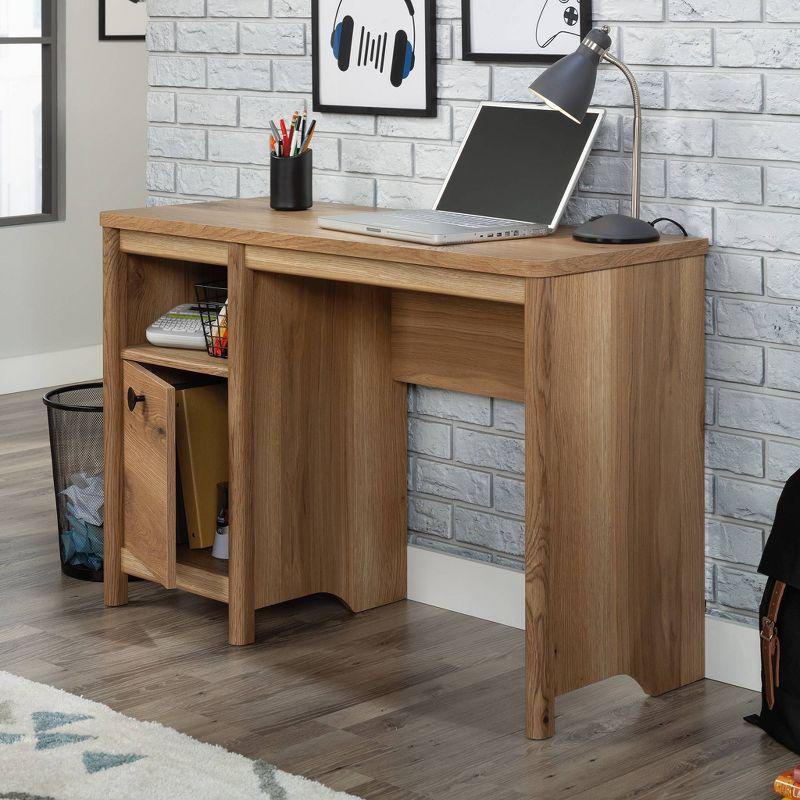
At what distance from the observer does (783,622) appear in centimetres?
227

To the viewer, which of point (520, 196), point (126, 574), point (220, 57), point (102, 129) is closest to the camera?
point (520, 196)

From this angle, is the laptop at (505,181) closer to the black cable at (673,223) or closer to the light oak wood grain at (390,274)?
the light oak wood grain at (390,274)

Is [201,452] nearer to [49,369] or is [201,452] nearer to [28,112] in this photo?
[49,369]

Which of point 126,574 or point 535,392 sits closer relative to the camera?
point 535,392

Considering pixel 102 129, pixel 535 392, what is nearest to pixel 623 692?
pixel 535 392

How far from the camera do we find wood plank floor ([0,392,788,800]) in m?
2.19

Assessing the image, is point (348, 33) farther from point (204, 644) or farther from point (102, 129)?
point (102, 129)

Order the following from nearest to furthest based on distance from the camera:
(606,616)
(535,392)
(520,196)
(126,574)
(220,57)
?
(535,392) < (606,616) < (520,196) < (126,574) < (220,57)

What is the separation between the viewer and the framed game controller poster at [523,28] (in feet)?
8.68

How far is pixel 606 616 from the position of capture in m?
2.41

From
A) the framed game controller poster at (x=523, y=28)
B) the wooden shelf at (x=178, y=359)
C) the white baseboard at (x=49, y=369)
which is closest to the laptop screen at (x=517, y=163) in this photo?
the framed game controller poster at (x=523, y=28)

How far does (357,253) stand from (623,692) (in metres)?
0.94

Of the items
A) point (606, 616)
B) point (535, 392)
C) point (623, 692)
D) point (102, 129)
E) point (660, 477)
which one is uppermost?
point (102, 129)

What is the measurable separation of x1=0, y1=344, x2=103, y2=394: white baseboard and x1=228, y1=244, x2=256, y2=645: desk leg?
9.25 feet
